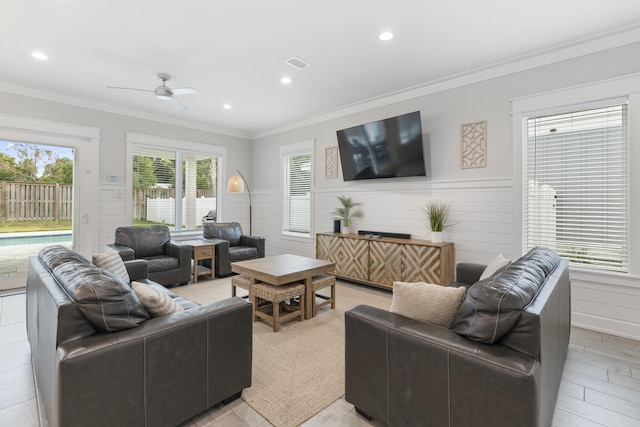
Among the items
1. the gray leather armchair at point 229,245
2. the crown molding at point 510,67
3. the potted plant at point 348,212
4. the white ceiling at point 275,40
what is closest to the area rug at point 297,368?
the potted plant at point 348,212

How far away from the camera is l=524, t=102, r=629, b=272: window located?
9.82ft

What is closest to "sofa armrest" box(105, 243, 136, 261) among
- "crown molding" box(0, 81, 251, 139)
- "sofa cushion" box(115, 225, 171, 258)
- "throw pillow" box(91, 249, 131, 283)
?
"sofa cushion" box(115, 225, 171, 258)

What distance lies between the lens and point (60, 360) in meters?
1.27

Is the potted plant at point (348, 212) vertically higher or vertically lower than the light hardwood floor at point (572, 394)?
higher

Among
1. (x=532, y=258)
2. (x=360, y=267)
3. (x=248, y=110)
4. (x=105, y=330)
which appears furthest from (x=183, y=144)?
(x=532, y=258)

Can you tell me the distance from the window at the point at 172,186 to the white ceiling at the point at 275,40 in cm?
141

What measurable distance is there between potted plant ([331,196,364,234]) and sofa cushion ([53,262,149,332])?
3.70 meters

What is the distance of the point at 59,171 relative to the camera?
15.5 feet

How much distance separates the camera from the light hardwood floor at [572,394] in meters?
1.78

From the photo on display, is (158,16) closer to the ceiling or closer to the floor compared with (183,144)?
closer to the ceiling

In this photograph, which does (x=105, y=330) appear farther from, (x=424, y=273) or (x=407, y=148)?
(x=407, y=148)

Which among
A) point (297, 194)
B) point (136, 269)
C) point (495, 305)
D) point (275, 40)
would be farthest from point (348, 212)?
point (495, 305)

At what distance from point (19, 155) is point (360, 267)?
16.9ft

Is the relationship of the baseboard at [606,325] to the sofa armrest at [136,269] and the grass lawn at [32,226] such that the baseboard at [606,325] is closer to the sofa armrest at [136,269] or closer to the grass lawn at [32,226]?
the sofa armrest at [136,269]
